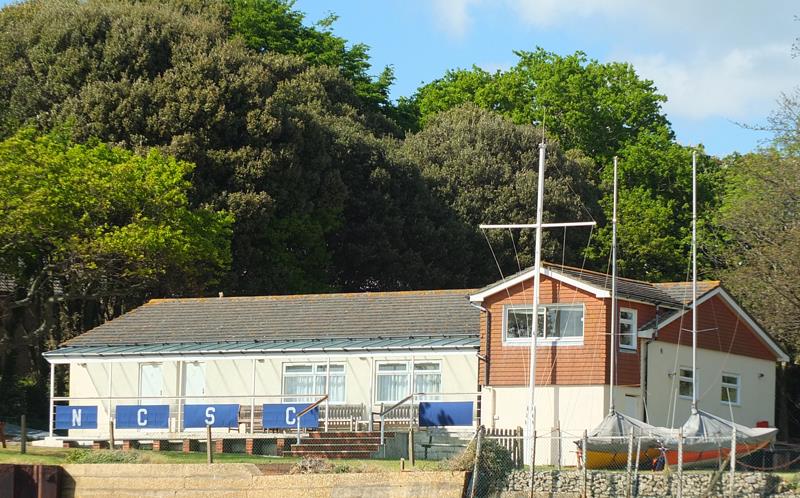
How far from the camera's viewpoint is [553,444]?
115 feet

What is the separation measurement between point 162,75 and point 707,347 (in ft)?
85.9

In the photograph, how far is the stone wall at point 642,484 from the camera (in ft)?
90.8

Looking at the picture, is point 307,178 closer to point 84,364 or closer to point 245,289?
point 245,289

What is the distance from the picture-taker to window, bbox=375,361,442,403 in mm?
39344

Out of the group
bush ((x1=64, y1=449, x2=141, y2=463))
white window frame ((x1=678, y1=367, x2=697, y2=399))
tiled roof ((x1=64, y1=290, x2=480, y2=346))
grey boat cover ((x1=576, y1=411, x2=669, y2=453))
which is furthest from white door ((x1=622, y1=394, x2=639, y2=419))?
bush ((x1=64, y1=449, x2=141, y2=463))

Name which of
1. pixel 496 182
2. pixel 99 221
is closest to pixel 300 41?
pixel 496 182

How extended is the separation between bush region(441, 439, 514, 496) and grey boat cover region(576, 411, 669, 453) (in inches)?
74.8

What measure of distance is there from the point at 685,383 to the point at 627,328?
2.94 meters

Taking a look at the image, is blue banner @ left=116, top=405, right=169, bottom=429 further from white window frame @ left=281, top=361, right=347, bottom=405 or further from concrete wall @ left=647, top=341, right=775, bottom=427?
concrete wall @ left=647, top=341, right=775, bottom=427

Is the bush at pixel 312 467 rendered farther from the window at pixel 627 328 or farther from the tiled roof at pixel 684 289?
the tiled roof at pixel 684 289

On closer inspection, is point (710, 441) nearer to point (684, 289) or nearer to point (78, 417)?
point (684, 289)

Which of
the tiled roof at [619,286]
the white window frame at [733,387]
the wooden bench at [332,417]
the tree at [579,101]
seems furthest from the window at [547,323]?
the tree at [579,101]

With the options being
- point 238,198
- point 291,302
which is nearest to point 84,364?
point 291,302

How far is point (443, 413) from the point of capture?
121 ft
